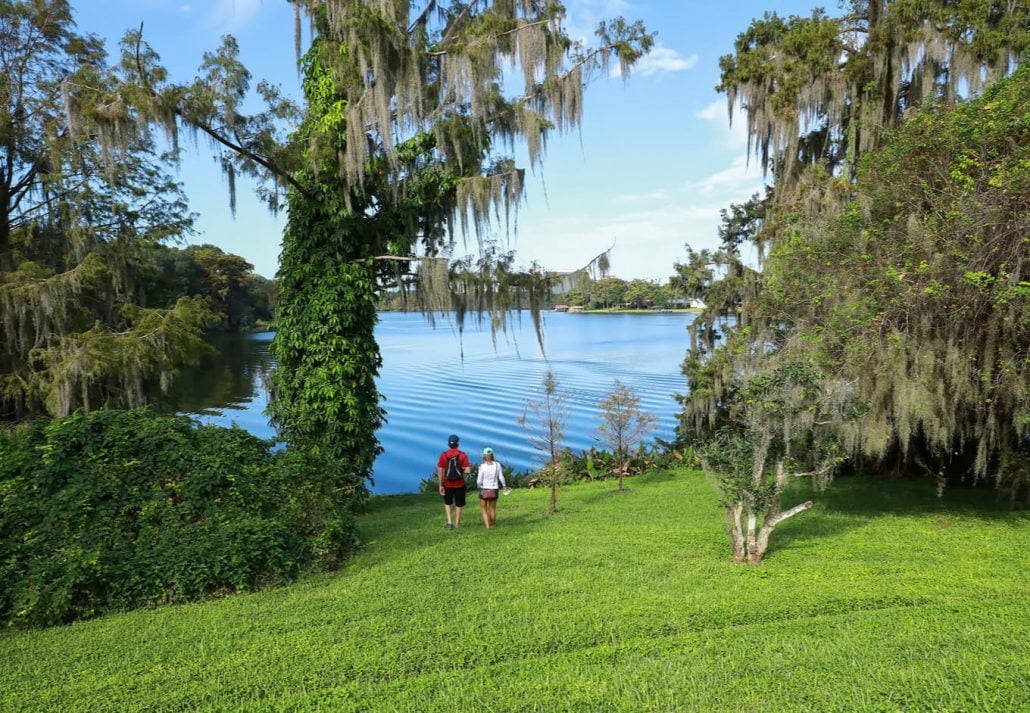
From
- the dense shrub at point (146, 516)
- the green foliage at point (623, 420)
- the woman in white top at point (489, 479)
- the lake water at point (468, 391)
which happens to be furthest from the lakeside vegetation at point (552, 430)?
the lake water at point (468, 391)

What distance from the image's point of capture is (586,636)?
16.4ft

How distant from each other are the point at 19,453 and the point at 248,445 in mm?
2189

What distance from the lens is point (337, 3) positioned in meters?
11.4

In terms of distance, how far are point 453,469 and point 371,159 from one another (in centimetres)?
631

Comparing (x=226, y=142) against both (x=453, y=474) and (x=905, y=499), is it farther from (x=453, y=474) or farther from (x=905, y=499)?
(x=905, y=499)

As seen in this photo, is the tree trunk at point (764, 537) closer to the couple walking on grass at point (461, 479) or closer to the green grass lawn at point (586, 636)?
the green grass lawn at point (586, 636)

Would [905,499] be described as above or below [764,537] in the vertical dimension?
below

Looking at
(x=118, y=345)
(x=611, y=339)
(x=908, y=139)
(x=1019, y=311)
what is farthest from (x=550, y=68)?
(x=611, y=339)

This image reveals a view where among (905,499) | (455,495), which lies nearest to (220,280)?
(455,495)

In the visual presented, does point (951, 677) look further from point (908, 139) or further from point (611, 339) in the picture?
point (611, 339)

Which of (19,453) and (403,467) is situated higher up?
(19,453)

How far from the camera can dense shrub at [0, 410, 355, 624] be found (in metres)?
5.89

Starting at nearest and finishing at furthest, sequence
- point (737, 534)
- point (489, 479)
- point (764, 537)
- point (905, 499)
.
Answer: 1. point (764, 537)
2. point (737, 534)
3. point (489, 479)
4. point (905, 499)

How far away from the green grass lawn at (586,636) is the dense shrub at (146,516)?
32cm
